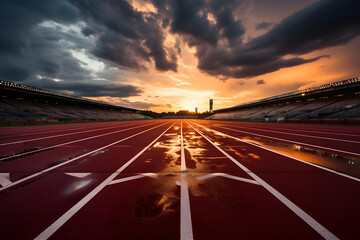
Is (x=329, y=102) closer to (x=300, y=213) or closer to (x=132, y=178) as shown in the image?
(x=300, y=213)

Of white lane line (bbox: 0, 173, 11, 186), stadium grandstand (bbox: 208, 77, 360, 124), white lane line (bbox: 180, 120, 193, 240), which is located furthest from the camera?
stadium grandstand (bbox: 208, 77, 360, 124)

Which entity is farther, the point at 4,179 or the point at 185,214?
the point at 4,179

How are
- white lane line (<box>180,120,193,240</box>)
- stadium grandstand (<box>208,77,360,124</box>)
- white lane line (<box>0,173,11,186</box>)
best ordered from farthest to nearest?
stadium grandstand (<box>208,77,360,124</box>)
white lane line (<box>0,173,11,186</box>)
white lane line (<box>180,120,193,240</box>)

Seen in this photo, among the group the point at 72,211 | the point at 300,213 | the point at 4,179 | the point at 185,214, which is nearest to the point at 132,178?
the point at 72,211

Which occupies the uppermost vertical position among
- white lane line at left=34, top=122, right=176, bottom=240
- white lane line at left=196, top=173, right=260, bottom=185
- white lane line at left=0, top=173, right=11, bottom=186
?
white lane line at left=196, top=173, right=260, bottom=185

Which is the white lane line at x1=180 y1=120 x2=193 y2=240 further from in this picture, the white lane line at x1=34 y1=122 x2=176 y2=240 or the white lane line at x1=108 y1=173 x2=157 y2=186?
the white lane line at x1=34 y1=122 x2=176 y2=240

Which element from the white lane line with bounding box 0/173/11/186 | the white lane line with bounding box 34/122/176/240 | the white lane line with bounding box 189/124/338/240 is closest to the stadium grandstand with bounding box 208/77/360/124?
the white lane line with bounding box 189/124/338/240

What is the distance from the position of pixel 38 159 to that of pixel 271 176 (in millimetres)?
7337

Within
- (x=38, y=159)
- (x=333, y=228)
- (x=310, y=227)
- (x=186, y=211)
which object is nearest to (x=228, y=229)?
(x=186, y=211)

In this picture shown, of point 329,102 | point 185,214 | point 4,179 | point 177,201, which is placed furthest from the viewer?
point 329,102

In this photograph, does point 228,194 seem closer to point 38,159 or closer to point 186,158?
point 186,158

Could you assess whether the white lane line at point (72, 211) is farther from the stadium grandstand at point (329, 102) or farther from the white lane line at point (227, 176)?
the stadium grandstand at point (329, 102)

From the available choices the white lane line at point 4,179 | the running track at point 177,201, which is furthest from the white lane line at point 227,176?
the white lane line at point 4,179

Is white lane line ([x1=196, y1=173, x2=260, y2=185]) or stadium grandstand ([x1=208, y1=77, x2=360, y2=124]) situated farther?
stadium grandstand ([x1=208, y1=77, x2=360, y2=124])
